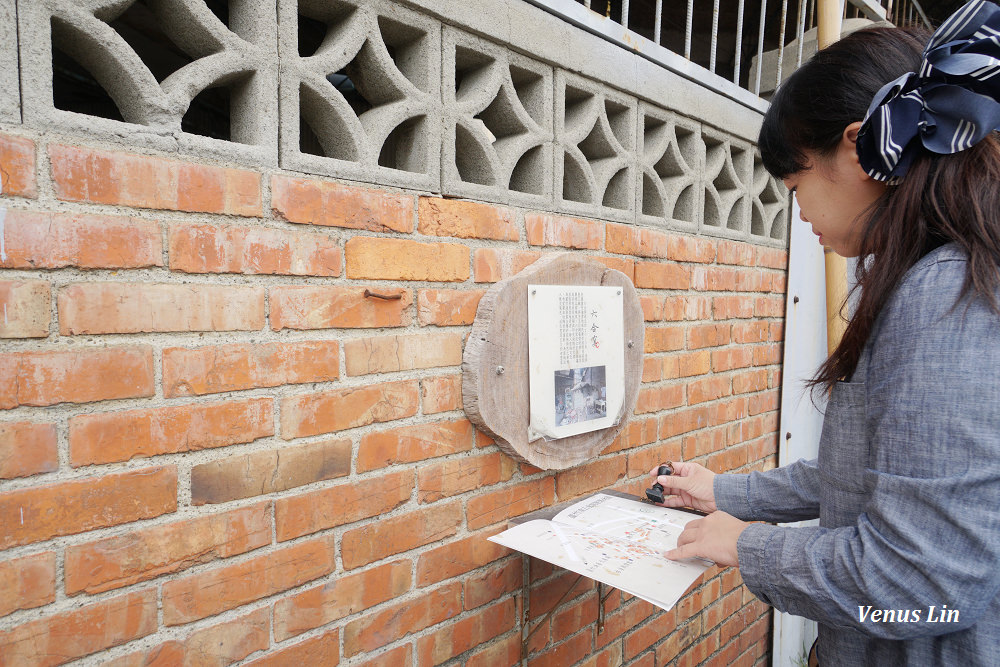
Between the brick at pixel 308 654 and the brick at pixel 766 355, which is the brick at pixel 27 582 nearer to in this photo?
the brick at pixel 308 654

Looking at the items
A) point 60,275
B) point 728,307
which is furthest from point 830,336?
point 60,275

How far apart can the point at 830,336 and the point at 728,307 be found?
838mm

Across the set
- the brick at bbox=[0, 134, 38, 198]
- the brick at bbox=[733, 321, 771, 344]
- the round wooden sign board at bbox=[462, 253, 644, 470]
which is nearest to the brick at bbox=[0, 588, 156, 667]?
the brick at bbox=[0, 134, 38, 198]

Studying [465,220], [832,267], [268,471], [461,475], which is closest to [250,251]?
[268,471]

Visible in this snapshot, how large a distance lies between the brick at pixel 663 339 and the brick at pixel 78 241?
1600 mm

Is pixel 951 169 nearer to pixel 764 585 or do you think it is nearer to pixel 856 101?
pixel 856 101

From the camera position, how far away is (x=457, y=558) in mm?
1601

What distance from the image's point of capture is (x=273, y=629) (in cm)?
127

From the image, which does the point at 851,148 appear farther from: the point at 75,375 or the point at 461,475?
the point at 75,375

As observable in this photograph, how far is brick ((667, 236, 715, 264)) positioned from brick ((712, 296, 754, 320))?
0.20m

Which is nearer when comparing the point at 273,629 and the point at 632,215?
→ the point at 273,629

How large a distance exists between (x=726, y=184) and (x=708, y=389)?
0.89 meters

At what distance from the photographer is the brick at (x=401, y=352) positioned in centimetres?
137

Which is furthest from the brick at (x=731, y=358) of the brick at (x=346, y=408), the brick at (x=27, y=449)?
the brick at (x=27, y=449)
